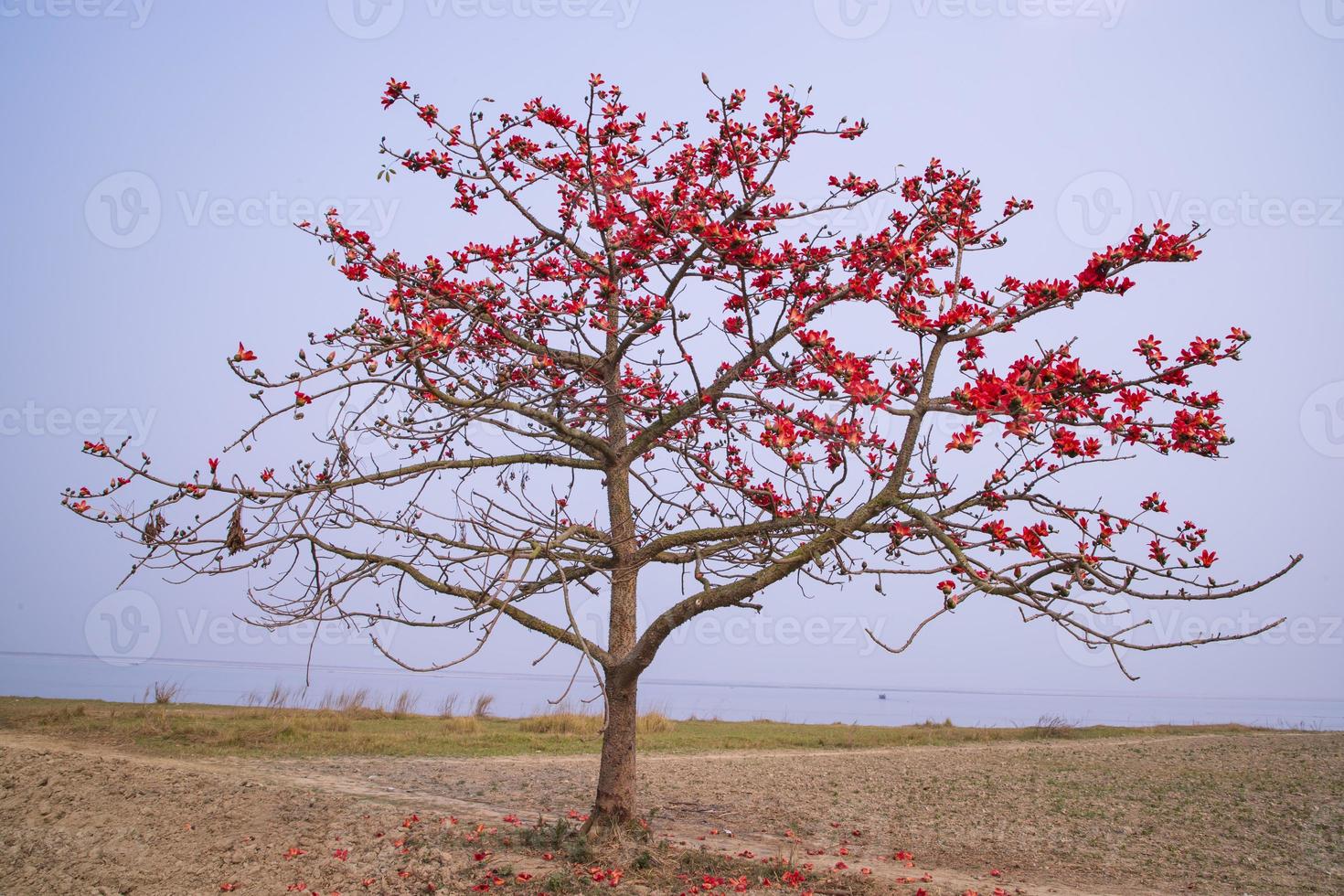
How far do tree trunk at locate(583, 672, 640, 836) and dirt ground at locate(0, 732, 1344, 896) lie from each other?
431 millimetres

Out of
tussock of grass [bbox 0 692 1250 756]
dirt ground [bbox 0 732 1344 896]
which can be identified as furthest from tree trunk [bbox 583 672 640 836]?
tussock of grass [bbox 0 692 1250 756]

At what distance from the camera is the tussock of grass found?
13.4 metres

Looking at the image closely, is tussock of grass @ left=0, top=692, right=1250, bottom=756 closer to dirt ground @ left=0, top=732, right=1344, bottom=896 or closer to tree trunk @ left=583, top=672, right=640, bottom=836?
→ dirt ground @ left=0, top=732, right=1344, bottom=896

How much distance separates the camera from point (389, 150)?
684 centimetres

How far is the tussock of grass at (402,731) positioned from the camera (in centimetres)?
1337

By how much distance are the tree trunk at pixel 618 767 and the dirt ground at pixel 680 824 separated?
1.41ft

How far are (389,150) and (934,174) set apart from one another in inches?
161

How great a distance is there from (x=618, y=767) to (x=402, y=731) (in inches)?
439

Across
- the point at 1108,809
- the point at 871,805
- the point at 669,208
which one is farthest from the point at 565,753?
the point at 669,208

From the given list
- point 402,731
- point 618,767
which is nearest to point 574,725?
point 402,731

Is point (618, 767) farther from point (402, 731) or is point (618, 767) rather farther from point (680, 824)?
point (402, 731)

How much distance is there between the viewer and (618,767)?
23.3 ft

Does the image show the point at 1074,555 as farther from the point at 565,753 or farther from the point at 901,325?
the point at 565,753

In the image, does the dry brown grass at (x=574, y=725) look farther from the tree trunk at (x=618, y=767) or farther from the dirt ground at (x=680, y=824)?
the tree trunk at (x=618, y=767)
